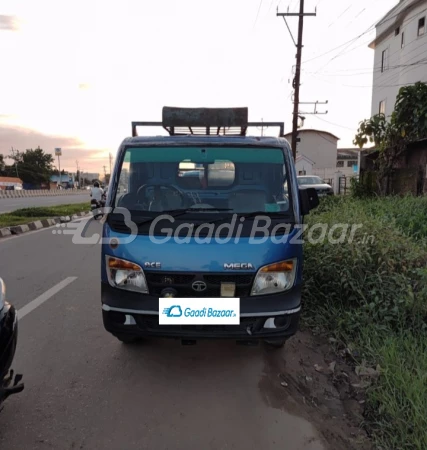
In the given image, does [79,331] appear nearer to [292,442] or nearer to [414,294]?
[292,442]

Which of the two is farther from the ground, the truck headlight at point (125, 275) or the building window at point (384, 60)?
the building window at point (384, 60)

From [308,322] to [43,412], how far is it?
8.92 ft

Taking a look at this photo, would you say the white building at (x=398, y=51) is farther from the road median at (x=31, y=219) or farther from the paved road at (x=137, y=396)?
the paved road at (x=137, y=396)

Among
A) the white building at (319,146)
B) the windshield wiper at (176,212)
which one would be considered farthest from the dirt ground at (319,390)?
the white building at (319,146)

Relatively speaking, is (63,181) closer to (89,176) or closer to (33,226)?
(89,176)

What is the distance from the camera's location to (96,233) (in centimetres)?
1116

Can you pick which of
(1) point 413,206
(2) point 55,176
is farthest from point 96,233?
(2) point 55,176

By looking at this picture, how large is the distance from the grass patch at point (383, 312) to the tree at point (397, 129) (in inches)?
210

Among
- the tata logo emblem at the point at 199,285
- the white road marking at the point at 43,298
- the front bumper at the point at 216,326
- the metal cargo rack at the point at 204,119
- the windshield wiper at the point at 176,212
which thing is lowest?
the white road marking at the point at 43,298

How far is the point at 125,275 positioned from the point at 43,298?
269cm

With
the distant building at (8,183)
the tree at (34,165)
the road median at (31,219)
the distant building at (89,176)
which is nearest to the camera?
the road median at (31,219)

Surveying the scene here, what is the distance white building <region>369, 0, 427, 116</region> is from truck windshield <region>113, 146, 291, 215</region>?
18379 millimetres

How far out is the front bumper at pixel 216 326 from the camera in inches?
107

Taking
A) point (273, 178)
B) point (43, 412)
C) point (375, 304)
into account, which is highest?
point (273, 178)
